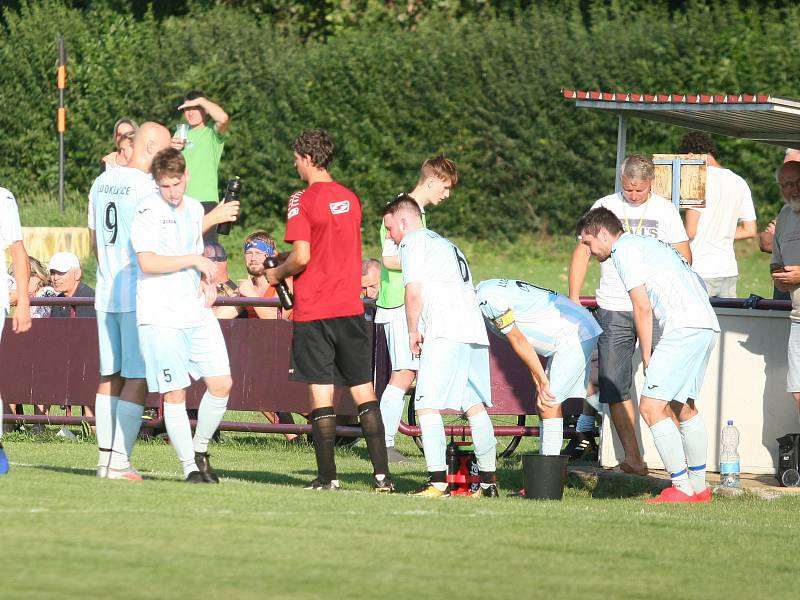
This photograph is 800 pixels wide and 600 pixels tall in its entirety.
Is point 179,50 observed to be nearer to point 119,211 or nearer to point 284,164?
point 284,164

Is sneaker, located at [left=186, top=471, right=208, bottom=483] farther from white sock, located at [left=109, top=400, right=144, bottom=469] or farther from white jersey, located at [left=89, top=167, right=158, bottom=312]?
white jersey, located at [left=89, top=167, right=158, bottom=312]

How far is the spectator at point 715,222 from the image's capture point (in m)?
13.2

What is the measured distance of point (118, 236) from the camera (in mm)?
9617

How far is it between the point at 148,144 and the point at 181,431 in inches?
69.2

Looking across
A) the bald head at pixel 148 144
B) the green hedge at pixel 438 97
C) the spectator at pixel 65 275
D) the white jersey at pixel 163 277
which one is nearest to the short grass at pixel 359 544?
the white jersey at pixel 163 277

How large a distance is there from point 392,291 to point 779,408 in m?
Answer: 2.87

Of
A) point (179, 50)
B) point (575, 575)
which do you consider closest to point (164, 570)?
point (575, 575)

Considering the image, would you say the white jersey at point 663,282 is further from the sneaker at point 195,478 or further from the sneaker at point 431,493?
the sneaker at point 195,478

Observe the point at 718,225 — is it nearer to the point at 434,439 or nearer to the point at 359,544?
the point at 434,439

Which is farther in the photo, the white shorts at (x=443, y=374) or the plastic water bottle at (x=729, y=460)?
the plastic water bottle at (x=729, y=460)

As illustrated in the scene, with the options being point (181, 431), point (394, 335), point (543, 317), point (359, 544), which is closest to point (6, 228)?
point (181, 431)

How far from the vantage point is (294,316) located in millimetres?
9789

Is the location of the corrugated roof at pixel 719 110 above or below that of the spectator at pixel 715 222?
above

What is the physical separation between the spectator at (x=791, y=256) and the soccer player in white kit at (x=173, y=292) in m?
3.93
